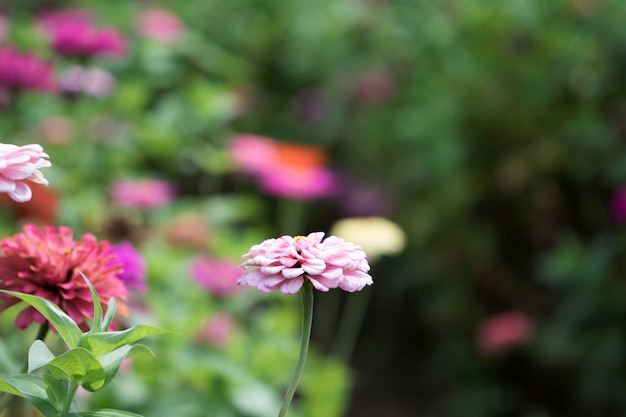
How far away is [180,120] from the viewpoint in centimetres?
226

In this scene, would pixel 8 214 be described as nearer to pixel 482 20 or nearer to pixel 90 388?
pixel 90 388

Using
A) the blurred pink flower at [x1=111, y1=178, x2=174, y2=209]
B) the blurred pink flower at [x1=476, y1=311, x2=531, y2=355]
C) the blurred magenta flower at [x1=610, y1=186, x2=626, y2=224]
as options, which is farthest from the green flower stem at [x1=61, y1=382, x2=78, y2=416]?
the blurred pink flower at [x1=476, y1=311, x2=531, y2=355]

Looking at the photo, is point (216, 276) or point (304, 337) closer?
point (304, 337)

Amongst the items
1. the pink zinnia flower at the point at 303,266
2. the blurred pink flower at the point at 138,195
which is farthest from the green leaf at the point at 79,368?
the blurred pink flower at the point at 138,195

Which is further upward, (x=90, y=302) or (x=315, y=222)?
(x=315, y=222)

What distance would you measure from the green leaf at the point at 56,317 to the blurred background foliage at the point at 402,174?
3.05ft

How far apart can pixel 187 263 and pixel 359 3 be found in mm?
1452

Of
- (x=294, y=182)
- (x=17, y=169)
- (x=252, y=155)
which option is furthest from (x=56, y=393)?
(x=252, y=155)

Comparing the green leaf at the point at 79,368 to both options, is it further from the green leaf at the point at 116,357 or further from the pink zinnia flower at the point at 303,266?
the pink zinnia flower at the point at 303,266

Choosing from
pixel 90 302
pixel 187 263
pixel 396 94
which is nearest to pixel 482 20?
pixel 396 94

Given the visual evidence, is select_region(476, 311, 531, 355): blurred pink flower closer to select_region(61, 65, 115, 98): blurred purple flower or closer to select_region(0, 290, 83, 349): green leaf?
select_region(61, 65, 115, 98): blurred purple flower

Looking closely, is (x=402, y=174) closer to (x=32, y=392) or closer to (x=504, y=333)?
(x=504, y=333)

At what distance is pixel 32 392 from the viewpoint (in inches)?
23.8

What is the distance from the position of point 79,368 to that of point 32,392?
0.05 m
